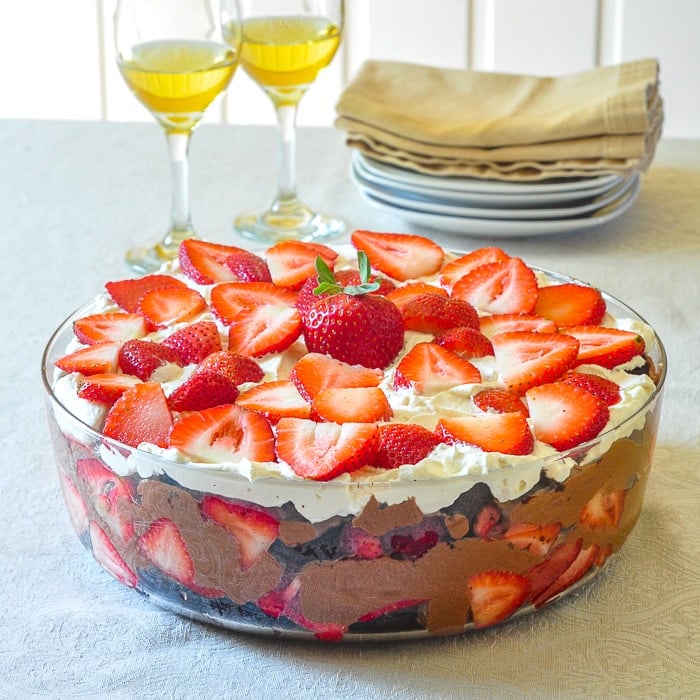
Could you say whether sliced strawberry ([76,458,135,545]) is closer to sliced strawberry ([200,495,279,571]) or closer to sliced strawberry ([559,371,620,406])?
sliced strawberry ([200,495,279,571])

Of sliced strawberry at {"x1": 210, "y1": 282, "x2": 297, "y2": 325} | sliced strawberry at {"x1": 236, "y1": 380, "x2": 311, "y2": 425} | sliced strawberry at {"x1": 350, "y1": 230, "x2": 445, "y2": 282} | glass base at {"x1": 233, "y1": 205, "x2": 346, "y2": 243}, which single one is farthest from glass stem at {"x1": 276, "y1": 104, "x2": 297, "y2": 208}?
sliced strawberry at {"x1": 236, "y1": 380, "x2": 311, "y2": 425}

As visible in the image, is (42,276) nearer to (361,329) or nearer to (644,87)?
(361,329)

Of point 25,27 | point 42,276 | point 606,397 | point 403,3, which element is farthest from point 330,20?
point 25,27

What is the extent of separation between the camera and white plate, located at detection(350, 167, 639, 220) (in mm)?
1599

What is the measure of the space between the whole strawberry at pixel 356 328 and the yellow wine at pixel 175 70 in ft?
1.75

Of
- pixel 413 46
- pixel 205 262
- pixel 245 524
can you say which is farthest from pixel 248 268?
pixel 413 46

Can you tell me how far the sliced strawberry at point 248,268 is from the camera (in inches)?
49.8

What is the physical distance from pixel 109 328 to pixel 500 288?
15.1 inches

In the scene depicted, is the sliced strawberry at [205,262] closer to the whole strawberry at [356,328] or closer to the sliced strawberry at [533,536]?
the whole strawberry at [356,328]

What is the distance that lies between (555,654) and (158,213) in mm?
1044

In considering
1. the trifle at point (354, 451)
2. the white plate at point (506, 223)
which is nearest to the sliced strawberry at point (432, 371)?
the trifle at point (354, 451)

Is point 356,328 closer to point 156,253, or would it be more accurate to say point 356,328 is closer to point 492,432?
point 492,432

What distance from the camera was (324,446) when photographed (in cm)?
87

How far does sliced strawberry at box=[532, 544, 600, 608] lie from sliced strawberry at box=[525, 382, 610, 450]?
0.08 metres
